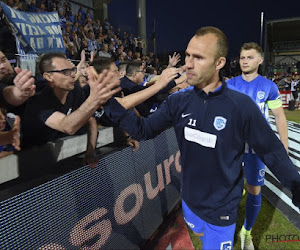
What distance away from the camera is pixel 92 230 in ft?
7.30

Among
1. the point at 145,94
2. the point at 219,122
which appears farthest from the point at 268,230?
the point at 145,94

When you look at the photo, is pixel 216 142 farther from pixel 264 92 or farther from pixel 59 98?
pixel 59 98

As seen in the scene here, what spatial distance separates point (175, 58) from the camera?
12.1 feet

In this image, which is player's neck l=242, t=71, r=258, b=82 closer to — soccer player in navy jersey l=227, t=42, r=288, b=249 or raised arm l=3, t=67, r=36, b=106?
soccer player in navy jersey l=227, t=42, r=288, b=249

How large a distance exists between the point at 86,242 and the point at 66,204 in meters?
0.45

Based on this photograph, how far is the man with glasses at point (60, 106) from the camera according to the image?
1733 mm

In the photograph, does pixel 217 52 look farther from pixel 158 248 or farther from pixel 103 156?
pixel 158 248

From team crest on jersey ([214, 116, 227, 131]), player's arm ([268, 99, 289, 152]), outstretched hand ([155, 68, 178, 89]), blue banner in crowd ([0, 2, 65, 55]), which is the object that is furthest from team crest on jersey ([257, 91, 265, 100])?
blue banner in crowd ([0, 2, 65, 55])

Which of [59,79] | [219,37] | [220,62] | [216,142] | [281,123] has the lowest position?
[281,123]

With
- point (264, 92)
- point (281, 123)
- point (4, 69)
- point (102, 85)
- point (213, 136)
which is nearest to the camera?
point (102, 85)

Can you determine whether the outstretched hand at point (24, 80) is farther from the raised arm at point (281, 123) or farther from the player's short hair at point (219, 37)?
the raised arm at point (281, 123)

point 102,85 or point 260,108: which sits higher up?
point 102,85

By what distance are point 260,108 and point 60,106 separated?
2.31 metres

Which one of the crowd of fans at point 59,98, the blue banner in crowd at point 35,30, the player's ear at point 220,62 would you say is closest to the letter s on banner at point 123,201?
the crowd of fans at point 59,98
